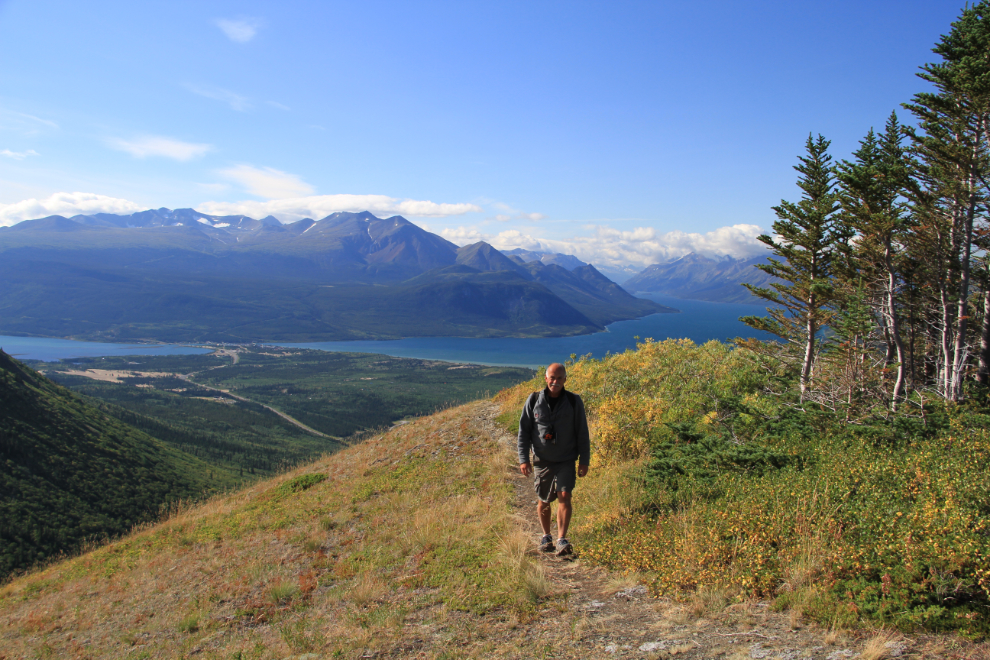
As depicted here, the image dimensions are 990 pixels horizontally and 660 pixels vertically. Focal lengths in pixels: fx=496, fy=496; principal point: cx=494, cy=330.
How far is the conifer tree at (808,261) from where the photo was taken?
13.8m

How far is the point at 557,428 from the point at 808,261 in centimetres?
1200

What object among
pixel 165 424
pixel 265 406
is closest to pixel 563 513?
pixel 165 424

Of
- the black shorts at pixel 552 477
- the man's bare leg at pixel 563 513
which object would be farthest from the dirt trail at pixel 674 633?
the black shorts at pixel 552 477

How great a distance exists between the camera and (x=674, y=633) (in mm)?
4441

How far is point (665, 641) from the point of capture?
14.3ft

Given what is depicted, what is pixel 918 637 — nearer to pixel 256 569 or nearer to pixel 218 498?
pixel 256 569

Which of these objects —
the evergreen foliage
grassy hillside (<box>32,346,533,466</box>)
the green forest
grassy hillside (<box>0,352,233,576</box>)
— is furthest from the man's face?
grassy hillside (<box>32,346,533,466</box>)

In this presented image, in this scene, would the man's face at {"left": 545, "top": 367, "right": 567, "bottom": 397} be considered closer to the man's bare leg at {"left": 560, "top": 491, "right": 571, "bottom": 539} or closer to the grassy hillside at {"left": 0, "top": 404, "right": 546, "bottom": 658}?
the man's bare leg at {"left": 560, "top": 491, "right": 571, "bottom": 539}

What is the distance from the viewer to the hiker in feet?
20.5

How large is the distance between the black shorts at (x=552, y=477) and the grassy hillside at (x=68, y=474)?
137ft

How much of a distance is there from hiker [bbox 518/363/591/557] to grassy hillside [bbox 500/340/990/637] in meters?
0.70

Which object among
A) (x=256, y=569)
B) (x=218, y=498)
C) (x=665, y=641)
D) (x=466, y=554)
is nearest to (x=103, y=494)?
(x=218, y=498)

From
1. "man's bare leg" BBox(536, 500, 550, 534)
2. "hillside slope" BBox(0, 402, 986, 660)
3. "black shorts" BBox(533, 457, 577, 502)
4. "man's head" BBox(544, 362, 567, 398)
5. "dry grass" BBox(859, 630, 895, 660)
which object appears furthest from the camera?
"man's bare leg" BBox(536, 500, 550, 534)

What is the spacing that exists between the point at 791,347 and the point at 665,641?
13.8 meters
